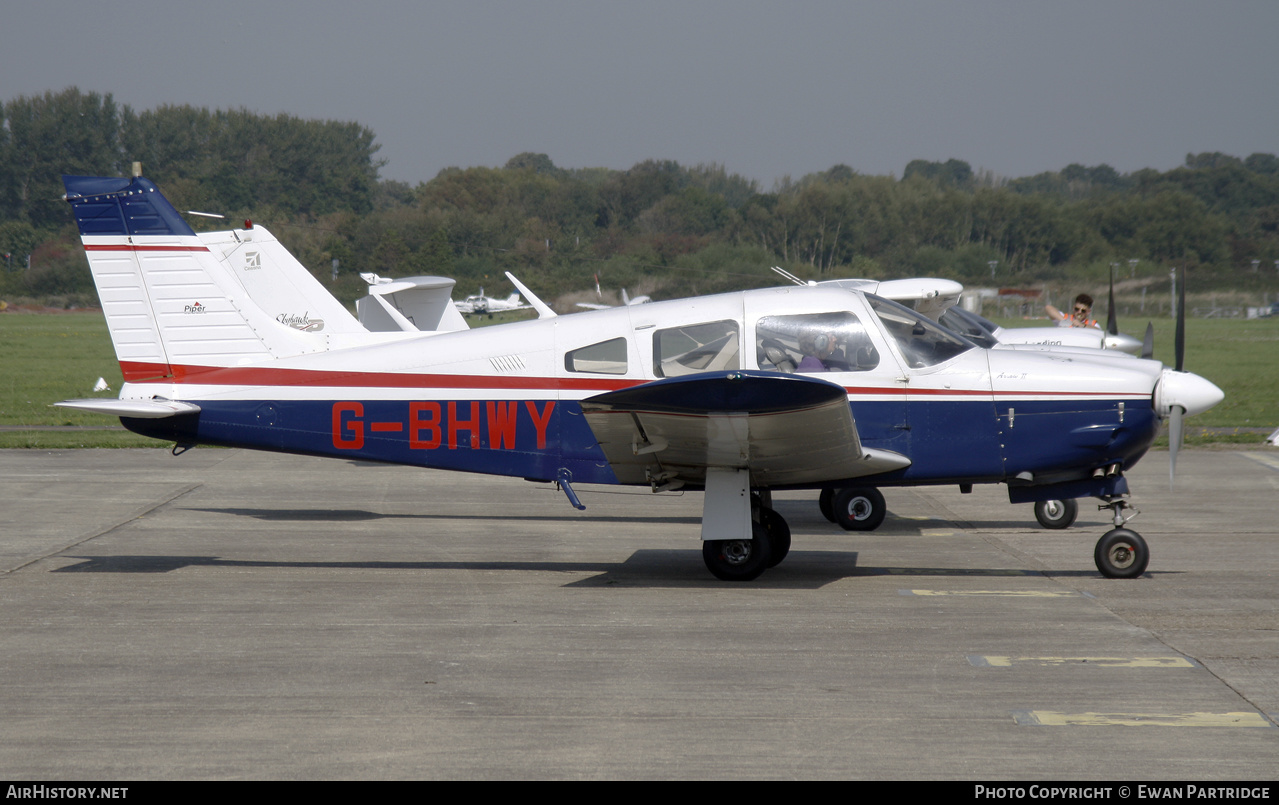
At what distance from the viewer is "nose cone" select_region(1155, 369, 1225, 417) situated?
714 cm

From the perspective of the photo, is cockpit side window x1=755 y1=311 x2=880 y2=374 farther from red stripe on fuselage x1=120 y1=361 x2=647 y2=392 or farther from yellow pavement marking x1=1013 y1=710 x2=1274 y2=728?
yellow pavement marking x1=1013 y1=710 x2=1274 y2=728

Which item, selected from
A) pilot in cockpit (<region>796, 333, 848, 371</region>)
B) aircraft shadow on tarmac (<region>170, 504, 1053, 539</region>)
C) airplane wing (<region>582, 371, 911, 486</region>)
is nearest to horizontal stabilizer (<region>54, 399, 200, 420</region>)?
aircraft shadow on tarmac (<region>170, 504, 1053, 539</region>)

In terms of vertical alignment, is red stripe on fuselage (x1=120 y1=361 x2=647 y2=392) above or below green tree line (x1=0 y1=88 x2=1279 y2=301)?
below

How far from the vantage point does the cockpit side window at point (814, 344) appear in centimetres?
755

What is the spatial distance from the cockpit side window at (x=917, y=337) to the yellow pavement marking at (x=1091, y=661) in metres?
2.44

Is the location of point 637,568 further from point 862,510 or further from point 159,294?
point 159,294

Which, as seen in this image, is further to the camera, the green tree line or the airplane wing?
the green tree line

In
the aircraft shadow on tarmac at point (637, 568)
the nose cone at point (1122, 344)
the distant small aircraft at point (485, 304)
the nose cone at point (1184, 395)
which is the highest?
the distant small aircraft at point (485, 304)

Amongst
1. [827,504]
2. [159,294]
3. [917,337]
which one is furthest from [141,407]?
[827,504]

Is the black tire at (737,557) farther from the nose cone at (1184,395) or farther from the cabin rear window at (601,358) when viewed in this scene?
the nose cone at (1184,395)

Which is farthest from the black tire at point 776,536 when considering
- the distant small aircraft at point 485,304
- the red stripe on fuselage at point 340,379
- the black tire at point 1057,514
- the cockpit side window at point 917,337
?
the distant small aircraft at point 485,304

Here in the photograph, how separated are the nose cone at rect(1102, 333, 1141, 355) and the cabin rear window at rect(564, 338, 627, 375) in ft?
21.2
